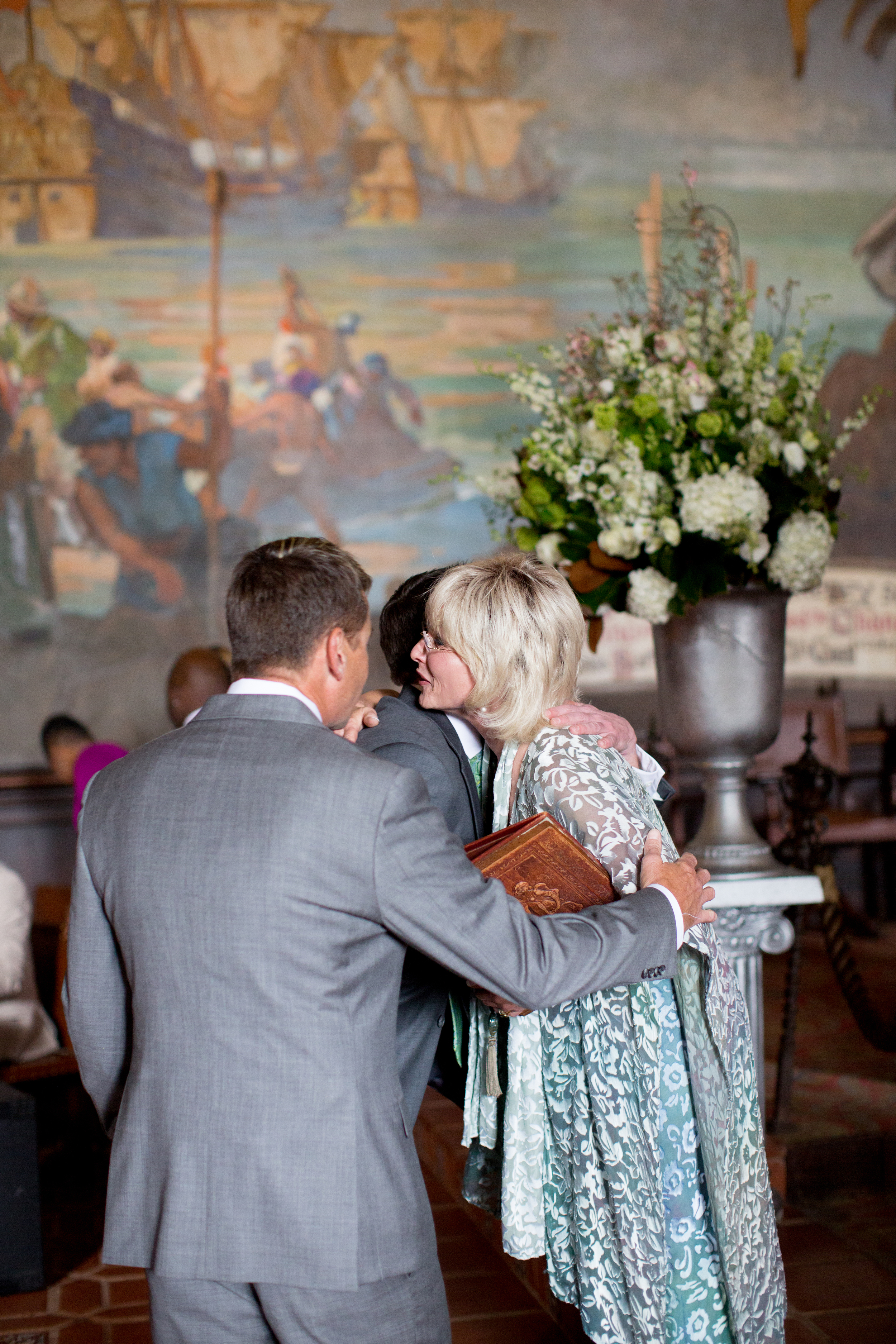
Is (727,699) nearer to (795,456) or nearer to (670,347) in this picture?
(795,456)

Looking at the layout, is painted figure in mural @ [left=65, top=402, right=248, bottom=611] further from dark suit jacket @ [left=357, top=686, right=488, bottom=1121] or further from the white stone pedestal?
dark suit jacket @ [left=357, top=686, right=488, bottom=1121]

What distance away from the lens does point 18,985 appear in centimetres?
445

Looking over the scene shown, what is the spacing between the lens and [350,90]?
8.57 m

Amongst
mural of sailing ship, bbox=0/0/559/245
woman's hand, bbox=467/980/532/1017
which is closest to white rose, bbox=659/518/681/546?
woman's hand, bbox=467/980/532/1017

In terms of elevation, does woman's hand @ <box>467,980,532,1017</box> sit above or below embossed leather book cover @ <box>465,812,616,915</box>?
below

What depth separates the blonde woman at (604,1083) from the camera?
215 cm

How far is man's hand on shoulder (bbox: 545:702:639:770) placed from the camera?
2.21m

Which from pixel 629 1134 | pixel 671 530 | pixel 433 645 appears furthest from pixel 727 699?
pixel 629 1134

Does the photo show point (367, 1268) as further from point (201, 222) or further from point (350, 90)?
point (350, 90)

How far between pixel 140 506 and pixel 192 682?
342 cm

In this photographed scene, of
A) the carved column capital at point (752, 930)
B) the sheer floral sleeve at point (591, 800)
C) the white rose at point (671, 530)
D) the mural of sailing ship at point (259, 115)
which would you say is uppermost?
the mural of sailing ship at point (259, 115)

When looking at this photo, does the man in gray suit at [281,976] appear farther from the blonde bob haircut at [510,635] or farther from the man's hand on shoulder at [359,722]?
the man's hand on shoulder at [359,722]

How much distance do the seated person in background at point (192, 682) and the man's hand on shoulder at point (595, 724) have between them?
2.82 metres

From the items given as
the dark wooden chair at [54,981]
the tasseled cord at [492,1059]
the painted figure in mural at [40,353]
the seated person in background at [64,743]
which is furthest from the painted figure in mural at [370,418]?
the tasseled cord at [492,1059]
